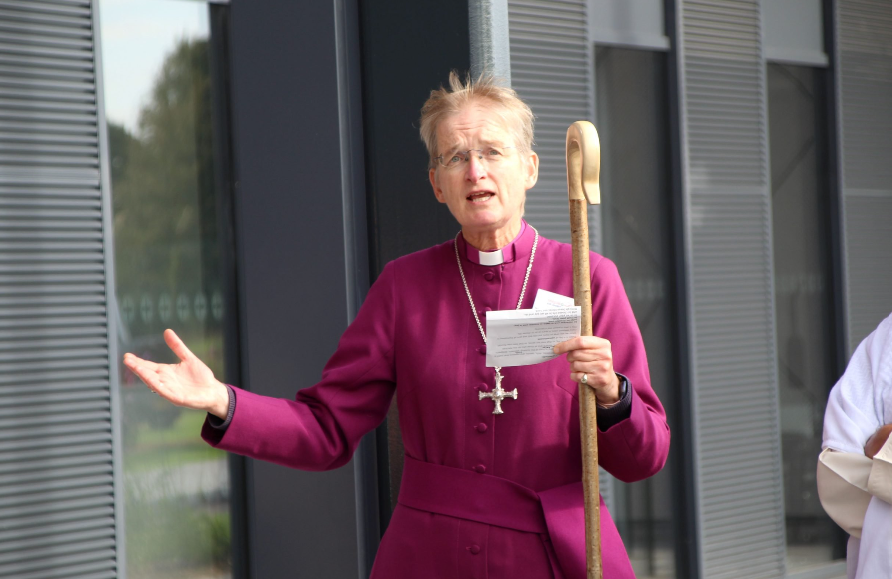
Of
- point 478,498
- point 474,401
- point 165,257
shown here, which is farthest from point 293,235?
point 478,498

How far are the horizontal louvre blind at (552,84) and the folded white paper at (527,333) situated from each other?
245 centimetres

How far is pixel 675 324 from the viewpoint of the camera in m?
5.07

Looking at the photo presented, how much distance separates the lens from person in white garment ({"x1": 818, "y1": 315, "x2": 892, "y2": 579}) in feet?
8.20

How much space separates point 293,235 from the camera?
11.6 ft

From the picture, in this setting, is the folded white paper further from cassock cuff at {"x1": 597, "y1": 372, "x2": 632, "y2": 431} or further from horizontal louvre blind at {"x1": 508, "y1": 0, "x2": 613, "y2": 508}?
horizontal louvre blind at {"x1": 508, "y1": 0, "x2": 613, "y2": 508}

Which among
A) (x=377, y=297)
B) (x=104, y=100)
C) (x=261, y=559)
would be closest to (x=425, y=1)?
(x=104, y=100)

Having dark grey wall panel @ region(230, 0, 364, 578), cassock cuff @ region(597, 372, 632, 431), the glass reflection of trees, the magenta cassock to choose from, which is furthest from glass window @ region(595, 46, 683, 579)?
cassock cuff @ region(597, 372, 632, 431)

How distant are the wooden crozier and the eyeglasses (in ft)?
0.58

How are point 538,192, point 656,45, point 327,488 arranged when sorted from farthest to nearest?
point 656,45 → point 538,192 → point 327,488

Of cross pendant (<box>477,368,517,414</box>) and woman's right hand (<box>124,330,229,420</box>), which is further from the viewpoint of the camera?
cross pendant (<box>477,368,517,414</box>)

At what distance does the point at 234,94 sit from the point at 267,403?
1.88 m

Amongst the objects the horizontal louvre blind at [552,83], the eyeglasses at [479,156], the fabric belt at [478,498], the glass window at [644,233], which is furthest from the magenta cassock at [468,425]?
the glass window at [644,233]

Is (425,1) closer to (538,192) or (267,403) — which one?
(538,192)

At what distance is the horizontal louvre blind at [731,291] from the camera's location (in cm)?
505
